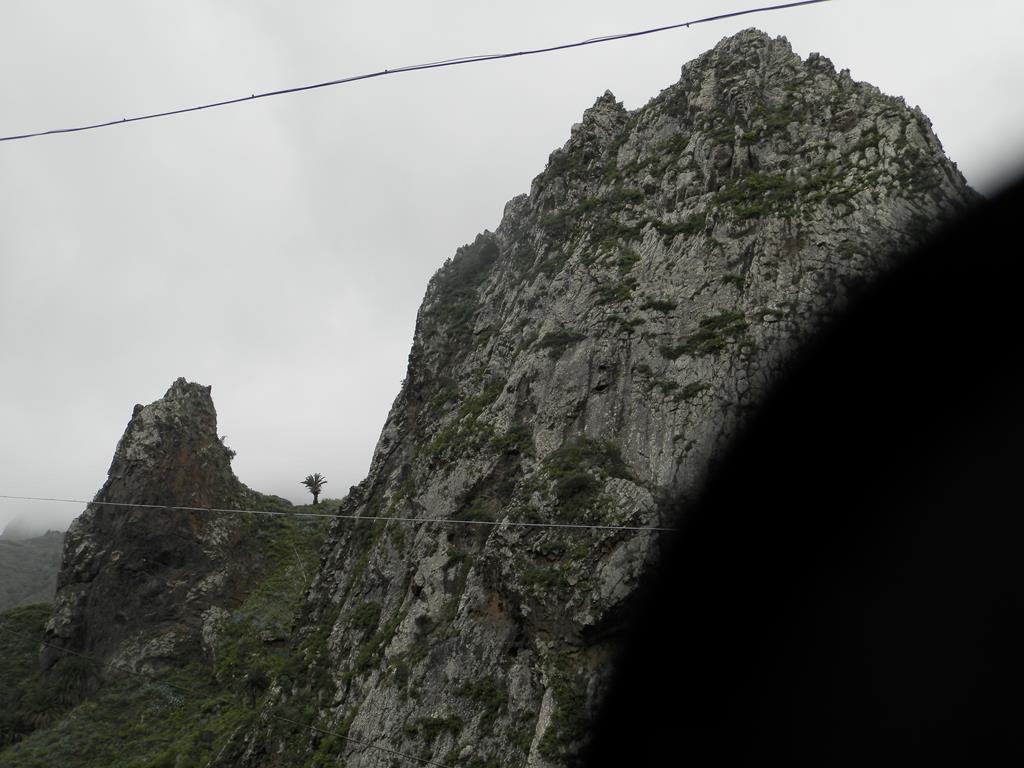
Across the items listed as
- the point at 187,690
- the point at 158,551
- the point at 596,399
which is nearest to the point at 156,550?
the point at 158,551

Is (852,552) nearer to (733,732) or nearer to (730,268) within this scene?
(733,732)

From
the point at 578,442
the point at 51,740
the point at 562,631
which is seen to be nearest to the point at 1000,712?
the point at 562,631

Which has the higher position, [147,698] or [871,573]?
[871,573]

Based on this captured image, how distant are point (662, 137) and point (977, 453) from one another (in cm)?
2124

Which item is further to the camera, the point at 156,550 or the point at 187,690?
the point at 156,550

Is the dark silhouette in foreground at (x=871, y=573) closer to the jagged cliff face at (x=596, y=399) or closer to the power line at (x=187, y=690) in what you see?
the jagged cliff face at (x=596, y=399)

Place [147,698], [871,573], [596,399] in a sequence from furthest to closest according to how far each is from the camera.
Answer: [147,698] < [596,399] < [871,573]

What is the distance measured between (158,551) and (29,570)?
240 ft

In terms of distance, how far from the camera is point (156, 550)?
34469 mm

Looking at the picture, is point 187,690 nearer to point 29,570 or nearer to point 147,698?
point 147,698

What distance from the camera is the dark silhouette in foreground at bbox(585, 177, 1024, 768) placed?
928 cm

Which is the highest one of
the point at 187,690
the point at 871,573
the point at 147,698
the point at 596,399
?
the point at 596,399

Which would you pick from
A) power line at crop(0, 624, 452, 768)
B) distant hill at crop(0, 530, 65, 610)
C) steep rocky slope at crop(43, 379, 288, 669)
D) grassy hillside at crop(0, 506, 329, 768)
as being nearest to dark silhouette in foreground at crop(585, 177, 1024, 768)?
power line at crop(0, 624, 452, 768)

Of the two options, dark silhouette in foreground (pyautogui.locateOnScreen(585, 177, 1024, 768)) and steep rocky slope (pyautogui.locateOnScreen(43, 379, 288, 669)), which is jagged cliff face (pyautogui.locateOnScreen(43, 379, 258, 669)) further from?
dark silhouette in foreground (pyautogui.locateOnScreen(585, 177, 1024, 768))
